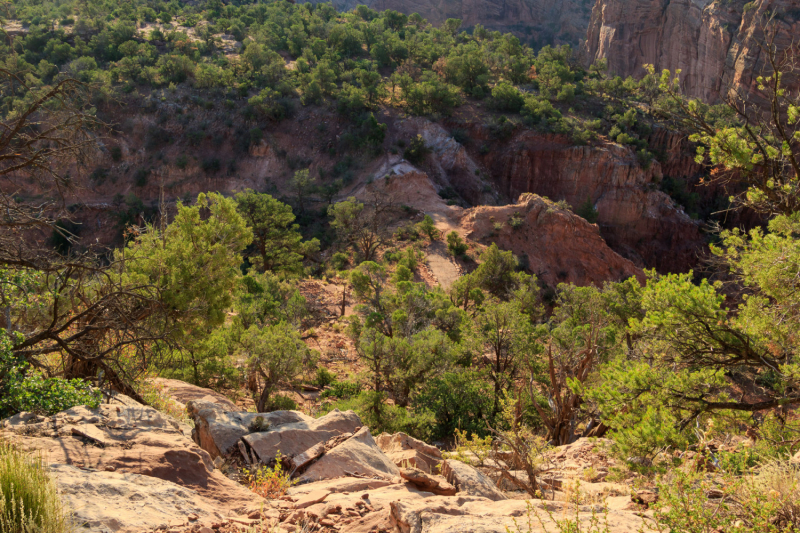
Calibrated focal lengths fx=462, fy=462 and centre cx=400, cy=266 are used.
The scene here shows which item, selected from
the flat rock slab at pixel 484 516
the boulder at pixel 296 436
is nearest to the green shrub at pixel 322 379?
the boulder at pixel 296 436

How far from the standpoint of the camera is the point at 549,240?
3225 centimetres

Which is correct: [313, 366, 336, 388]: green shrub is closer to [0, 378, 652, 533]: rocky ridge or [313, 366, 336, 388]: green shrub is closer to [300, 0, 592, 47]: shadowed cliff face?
[0, 378, 652, 533]: rocky ridge

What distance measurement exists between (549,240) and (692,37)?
50.2 meters

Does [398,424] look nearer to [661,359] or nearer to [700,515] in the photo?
[661,359]

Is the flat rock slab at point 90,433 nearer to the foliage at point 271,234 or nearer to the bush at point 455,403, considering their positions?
the bush at point 455,403

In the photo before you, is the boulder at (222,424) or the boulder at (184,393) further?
the boulder at (184,393)

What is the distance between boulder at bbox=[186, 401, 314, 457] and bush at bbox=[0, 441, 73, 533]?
358 cm

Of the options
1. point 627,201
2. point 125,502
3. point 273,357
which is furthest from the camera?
point 627,201

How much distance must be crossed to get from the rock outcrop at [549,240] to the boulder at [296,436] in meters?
24.6

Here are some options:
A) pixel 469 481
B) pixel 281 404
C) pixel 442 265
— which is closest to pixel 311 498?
pixel 469 481

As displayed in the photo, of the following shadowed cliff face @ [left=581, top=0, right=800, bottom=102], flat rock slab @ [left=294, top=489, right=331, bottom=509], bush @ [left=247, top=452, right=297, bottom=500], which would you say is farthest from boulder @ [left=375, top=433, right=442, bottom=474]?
shadowed cliff face @ [left=581, top=0, right=800, bottom=102]

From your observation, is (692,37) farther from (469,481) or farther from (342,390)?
(469,481)

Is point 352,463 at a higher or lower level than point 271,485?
lower

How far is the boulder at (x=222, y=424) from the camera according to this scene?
22.9 feet
